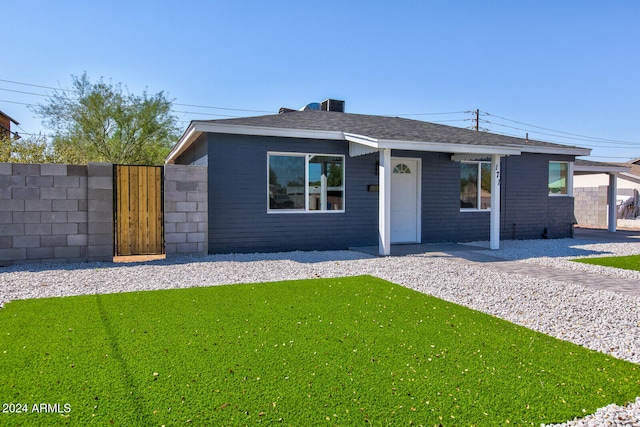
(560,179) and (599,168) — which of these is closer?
(560,179)

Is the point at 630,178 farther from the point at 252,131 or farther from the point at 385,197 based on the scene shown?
the point at 252,131

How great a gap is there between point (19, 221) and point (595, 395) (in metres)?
8.52

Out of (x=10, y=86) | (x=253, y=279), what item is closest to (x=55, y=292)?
(x=253, y=279)

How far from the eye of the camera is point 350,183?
1010cm

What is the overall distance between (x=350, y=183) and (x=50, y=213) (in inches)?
239

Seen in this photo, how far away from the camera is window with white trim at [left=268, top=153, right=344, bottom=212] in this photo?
9.54 meters

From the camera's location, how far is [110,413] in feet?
8.19

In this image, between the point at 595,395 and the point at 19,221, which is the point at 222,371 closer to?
the point at 595,395

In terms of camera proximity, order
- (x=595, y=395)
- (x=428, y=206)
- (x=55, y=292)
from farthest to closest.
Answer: (x=428, y=206), (x=55, y=292), (x=595, y=395)

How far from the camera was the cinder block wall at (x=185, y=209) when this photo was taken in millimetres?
8508

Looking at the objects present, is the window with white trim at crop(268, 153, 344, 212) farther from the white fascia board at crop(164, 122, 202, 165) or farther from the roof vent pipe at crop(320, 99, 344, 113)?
the roof vent pipe at crop(320, 99, 344, 113)

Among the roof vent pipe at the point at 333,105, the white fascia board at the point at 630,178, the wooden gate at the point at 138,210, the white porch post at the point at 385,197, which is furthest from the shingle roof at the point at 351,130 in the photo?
the white fascia board at the point at 630,178

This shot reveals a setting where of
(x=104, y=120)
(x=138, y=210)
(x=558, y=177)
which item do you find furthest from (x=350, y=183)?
(x=104, y=120)

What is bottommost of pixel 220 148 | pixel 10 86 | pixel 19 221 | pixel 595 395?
pixel 595 395
